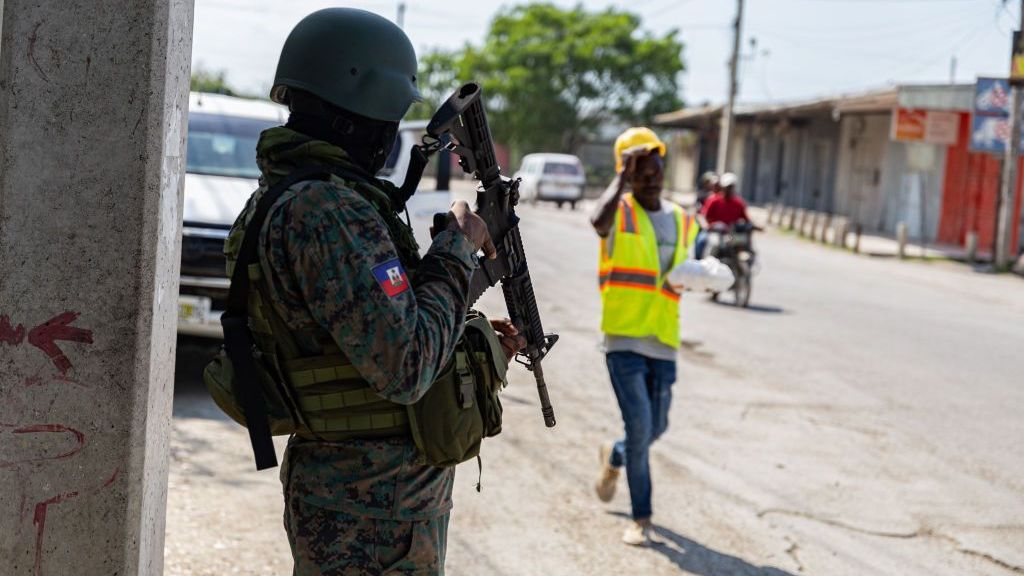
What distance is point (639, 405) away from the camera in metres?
5.13

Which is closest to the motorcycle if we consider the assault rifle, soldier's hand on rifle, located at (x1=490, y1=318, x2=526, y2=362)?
the assault rifle

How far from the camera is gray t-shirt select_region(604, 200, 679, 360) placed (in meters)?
5.15

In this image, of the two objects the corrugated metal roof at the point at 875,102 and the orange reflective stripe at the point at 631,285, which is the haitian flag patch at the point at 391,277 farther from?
the corrugated metal roof at the point at 875,102

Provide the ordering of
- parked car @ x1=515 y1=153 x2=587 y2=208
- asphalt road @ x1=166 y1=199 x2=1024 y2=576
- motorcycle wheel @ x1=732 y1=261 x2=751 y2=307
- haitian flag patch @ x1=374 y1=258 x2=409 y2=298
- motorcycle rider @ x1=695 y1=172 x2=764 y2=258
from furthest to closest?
parked car @ x1=515 y1=153 x2=587 y2=208 → motorcycle rider @ x1=695 y1=172 x2=764 y2=258 → motorcycle wheel @ x1=732 y1=261 x2=751 y2=307 → asphalt road @ x1=166 y1=199 x2=1024 y2=576 → haitian flag patch @ x1=374 y1=258 x2=409 y2=298

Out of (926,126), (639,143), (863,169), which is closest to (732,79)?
(863,169)

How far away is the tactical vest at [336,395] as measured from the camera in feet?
7.59

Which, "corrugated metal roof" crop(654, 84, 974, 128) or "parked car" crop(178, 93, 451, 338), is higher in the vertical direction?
"corrugated metal roof" crop(654, 84, 974, 128)

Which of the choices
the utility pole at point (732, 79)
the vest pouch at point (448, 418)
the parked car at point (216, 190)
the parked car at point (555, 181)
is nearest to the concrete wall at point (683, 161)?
the parked car at point (555, 181)

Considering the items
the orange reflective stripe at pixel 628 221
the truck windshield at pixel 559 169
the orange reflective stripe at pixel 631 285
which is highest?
the truck windshield at pixel 559 169

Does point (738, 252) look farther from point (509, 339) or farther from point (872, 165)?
point (872, 165)

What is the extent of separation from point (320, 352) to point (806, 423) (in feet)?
19.1

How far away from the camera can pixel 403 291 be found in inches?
86.7

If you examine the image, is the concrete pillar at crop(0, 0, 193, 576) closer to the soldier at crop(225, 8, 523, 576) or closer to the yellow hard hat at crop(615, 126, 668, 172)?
the soldier at crop(225, 8, 523, 576)

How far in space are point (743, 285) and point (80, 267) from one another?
11.8m
